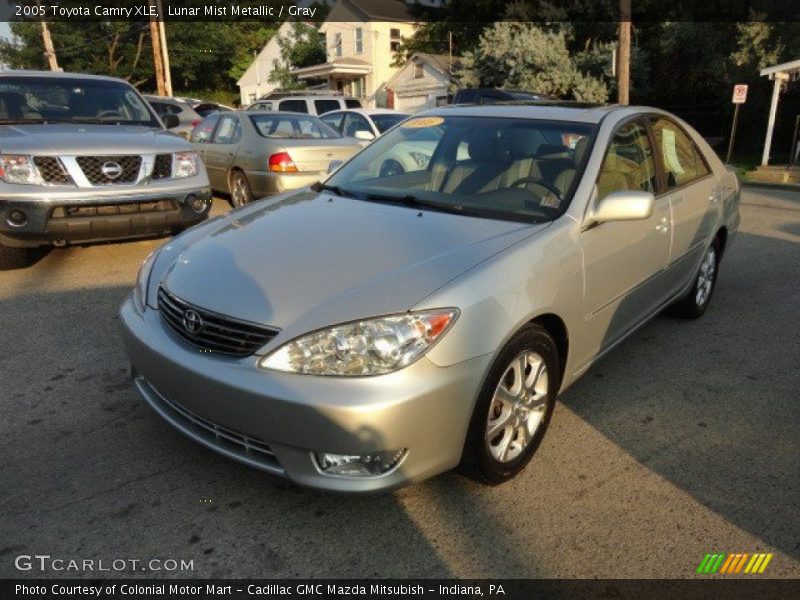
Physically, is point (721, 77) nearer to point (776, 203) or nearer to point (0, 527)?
point (776, 203)

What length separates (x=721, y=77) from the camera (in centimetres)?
2172

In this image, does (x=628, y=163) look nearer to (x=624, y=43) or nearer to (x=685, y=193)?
(x=685, y=193)

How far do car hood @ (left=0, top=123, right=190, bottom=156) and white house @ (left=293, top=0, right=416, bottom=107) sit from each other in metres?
30.3

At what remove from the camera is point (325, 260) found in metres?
2.58

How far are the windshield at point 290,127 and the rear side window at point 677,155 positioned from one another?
5.23m

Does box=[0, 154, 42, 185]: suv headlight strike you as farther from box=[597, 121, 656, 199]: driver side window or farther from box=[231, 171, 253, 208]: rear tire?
box=[597, 121, 656, 199]: driver side window

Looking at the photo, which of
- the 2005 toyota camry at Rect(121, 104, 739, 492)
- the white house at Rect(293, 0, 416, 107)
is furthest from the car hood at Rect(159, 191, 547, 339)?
the white house at Rect(293, 0, 416, 107)

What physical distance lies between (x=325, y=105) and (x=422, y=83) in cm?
1599

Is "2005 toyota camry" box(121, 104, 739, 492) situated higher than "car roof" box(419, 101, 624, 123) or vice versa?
"car roof" box(419, 101, 624, 123)

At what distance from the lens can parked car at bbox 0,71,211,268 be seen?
16.1 feet

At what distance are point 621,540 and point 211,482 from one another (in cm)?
168

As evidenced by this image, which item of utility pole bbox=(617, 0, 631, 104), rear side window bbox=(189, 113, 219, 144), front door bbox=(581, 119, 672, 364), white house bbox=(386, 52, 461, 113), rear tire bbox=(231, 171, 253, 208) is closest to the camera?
front door bbox=(581, 119, 672, 364)

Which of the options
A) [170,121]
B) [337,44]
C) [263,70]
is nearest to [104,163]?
[170,121]

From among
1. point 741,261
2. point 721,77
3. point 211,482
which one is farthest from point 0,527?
point 721,77
